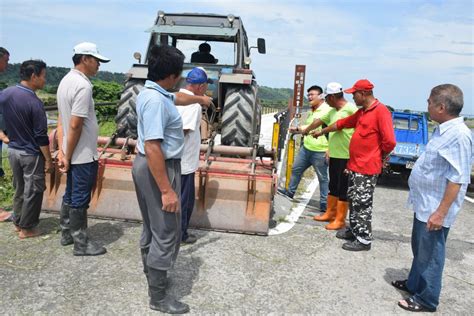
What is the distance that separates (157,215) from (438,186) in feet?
6.56

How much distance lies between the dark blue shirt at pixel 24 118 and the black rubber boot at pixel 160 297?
1.90 meters

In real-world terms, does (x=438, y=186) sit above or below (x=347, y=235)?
above

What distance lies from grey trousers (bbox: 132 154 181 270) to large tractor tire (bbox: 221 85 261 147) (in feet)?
11.4

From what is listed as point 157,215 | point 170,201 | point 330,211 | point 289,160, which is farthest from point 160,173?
point 289,160

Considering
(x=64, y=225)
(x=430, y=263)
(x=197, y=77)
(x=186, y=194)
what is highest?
(x=197, y=77)

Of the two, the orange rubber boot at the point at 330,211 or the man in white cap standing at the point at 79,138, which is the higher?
the man in white cap standing at the point at 79,138

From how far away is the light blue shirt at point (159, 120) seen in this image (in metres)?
2.41

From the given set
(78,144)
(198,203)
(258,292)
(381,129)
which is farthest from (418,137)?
(78,144)

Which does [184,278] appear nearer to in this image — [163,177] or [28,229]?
[163,177]

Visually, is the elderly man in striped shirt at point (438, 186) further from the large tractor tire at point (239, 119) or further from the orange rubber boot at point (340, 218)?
the large tractor tire at point (239, 119)

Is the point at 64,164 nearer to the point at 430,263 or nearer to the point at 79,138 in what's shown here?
the point at 79,138

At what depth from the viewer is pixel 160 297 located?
8.95 ft

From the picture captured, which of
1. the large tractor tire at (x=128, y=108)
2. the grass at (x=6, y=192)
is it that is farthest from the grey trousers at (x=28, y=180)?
the large tractor tire at (x=128, y=108)

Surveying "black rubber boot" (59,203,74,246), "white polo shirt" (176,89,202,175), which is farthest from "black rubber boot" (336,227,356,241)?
"black rubber boot" (59,203,74,246)
